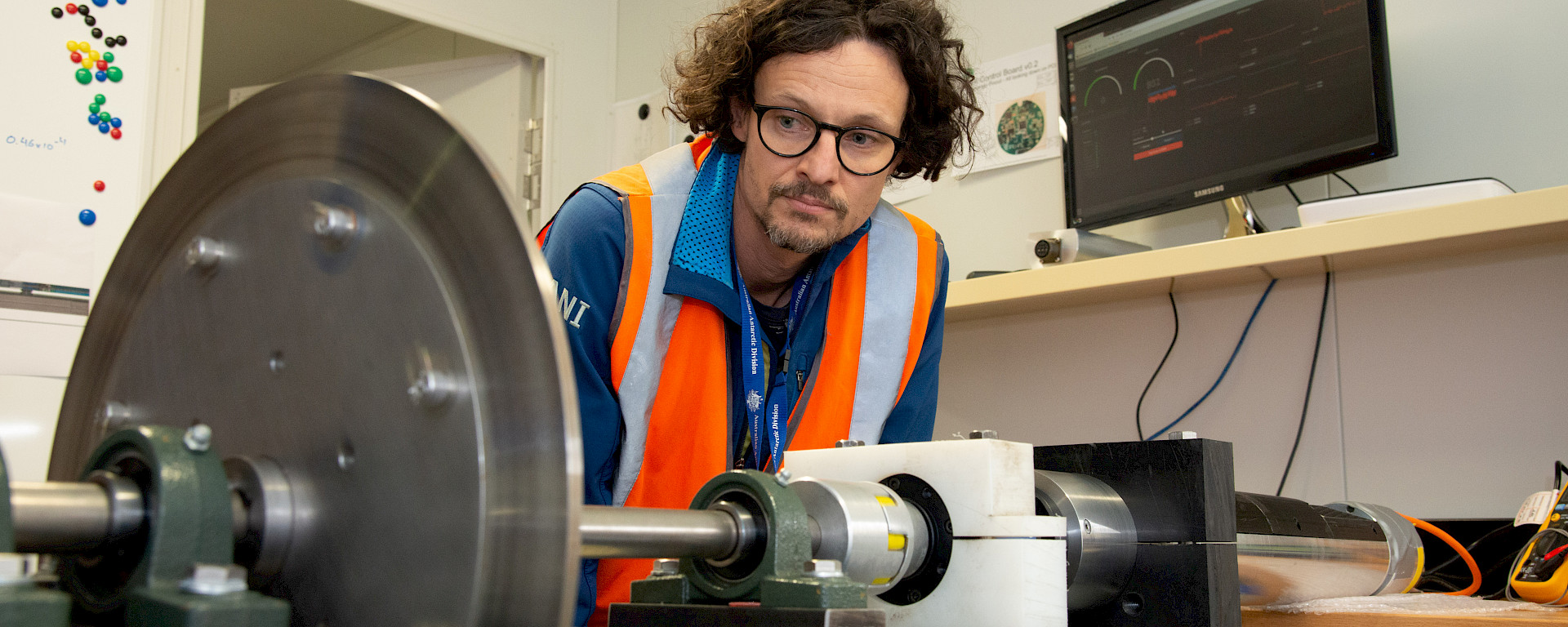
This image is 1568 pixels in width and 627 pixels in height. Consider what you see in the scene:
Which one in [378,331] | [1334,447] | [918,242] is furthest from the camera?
[1334,447]

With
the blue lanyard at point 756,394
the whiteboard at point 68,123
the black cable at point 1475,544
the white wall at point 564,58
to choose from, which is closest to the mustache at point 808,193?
the blue lanyard at point 756,394

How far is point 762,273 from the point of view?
1465 mm

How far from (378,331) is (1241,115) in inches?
72.3

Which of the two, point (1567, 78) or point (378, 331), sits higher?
point (1567, 78)

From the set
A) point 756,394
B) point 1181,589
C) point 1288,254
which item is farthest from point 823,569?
point 1288,254

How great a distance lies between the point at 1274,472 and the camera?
2.04 meters

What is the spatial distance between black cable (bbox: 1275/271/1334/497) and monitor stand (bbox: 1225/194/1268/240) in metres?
0.16

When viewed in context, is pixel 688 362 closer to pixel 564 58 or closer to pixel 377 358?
pixel 377 358

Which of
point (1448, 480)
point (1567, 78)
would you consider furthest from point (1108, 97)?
point (1448, 480)

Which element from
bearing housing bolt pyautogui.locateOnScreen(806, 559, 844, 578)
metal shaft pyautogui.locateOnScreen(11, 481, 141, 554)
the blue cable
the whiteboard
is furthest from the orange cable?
the whiteboard

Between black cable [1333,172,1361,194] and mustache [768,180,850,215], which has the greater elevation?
black cable [1333,172,1361,194]

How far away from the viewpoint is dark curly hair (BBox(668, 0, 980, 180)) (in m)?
1.46

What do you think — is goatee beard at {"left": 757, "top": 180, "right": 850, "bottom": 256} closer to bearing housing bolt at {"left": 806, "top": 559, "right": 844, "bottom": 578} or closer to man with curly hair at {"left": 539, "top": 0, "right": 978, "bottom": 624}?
man with curly hair at {"left": 539, "top": 0, "right": 978, "bottom": 624}

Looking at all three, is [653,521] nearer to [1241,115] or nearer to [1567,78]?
[1241,115]
